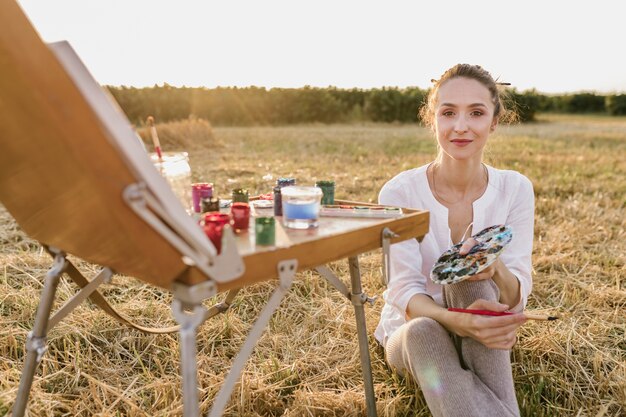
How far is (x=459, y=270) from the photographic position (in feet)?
6.10

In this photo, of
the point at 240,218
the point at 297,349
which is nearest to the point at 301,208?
the point at 240,218

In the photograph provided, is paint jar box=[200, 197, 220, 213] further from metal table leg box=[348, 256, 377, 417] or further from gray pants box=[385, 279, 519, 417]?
gray pants box=[385, 279, 519, 417]

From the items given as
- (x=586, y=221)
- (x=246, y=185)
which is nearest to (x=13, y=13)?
(x=586, y=221)

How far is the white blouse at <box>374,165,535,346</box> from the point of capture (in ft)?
7.43

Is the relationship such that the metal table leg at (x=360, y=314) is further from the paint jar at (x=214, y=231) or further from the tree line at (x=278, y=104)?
the tree line at (x=278, y=104)

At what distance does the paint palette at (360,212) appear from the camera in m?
1.63

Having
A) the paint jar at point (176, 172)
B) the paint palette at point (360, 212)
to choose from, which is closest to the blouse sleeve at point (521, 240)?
the paint palette at point (360, 212)

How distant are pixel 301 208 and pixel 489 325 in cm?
82

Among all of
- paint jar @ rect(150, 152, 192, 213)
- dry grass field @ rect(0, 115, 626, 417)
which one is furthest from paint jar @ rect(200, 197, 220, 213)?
dry grass field @ rect(0, 115, 626, 417)

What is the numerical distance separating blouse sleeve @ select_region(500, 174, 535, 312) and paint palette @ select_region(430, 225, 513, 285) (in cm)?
43

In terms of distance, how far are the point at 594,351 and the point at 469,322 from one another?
1215mm

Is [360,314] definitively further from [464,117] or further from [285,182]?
[464,117]

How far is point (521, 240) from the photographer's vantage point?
2.38 metres

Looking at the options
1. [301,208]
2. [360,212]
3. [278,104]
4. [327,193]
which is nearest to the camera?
[301,208]
